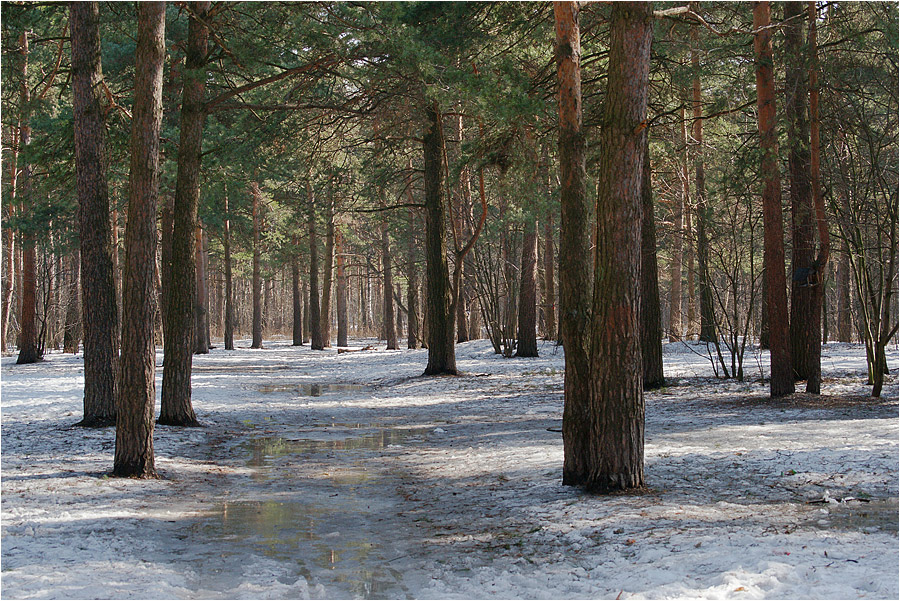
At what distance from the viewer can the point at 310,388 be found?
1802 centimetres

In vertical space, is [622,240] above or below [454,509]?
above

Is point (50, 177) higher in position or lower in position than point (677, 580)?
higher

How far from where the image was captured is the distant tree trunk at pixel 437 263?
57.2 feet

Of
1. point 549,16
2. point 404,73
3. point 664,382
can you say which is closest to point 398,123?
point 404,73

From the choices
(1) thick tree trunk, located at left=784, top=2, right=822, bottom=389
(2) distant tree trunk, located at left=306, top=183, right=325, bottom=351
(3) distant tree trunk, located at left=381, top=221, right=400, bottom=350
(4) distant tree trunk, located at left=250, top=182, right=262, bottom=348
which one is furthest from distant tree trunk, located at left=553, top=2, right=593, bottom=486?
(4) distant tree trunk, located at left=250, top=182, right=262, bottom=348

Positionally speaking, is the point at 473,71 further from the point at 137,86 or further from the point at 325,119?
the point at 137,86

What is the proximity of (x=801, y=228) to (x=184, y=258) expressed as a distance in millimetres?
9873

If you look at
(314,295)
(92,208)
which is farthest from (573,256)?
(314,295)

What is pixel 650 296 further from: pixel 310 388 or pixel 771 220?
pixel 310 388

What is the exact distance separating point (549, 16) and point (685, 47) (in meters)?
2.42

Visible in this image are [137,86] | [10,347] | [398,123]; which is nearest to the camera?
[137,86]

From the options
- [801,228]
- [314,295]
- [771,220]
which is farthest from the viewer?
[314,295]

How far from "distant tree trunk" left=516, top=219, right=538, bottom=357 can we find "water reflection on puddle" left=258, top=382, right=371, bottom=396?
6282 mm

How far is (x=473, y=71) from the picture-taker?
12500mm
